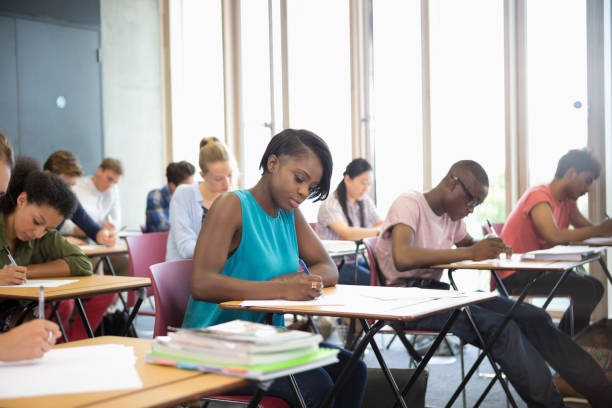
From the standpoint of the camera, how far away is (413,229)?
3.16 m

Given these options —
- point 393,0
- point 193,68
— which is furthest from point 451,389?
point 193,68

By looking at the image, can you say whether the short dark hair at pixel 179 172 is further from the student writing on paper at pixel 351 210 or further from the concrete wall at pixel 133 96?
the concrete wall at pixel 133 96

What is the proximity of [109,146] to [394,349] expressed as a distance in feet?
13.5

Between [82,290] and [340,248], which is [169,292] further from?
[340,248]

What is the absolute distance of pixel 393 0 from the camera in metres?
6.33

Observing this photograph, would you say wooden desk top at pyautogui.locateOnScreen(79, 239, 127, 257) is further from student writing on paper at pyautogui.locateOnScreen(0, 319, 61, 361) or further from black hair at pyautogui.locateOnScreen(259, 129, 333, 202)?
student writing on paper at pyautogui.locateOnScreen(0, 319, 61, 361)

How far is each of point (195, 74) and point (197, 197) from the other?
4.36 meters

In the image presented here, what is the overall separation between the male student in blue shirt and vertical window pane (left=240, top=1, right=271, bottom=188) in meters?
1.53

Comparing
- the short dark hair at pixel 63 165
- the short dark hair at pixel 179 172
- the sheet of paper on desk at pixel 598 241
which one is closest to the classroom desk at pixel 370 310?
the sheet of paper on desk at pixel 598 241

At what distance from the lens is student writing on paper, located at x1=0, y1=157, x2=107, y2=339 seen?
280 cm

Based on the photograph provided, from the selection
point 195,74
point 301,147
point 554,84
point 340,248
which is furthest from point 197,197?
point 195,74

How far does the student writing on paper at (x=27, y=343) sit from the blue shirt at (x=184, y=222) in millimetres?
2468

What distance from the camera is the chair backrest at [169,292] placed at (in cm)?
218

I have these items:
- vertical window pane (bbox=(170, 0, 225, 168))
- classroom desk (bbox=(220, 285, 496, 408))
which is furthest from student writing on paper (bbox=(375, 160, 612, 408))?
vertical window pane (bbox=(170, 0, 225, 168))
